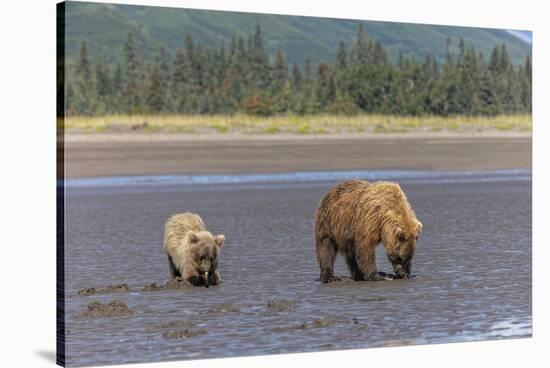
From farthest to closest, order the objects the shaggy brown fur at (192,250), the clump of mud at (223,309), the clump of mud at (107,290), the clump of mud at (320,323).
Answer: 1. the shaggy brown fur at (192,250)
2. the clump of mud at (320,323)
3. the clump of mud at (223,309)
4. the clump of mud at (107,290)

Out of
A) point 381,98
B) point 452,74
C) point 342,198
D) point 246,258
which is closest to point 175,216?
point 246,258

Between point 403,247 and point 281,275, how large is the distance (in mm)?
1380

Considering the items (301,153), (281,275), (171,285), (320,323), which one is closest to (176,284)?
(171,285)

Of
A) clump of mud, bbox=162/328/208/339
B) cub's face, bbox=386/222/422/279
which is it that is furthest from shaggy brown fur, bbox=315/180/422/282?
clump of mud, bbox=162/328/208/339

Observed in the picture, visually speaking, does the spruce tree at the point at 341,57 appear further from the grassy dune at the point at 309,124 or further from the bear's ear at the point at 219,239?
the bear's ear at the point at 219,239

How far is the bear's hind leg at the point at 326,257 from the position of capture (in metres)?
13.8

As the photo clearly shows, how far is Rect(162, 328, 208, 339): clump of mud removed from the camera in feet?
39.7

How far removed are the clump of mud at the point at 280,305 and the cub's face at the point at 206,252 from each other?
75cm

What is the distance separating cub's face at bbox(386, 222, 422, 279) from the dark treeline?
1530mm

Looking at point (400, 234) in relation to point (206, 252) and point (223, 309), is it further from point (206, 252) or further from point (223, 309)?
point (223, 309)

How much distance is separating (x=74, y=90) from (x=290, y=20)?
271cm

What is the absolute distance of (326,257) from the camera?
13.8 meters

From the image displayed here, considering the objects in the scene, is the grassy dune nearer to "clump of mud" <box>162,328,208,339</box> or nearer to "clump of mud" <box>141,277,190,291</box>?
"clump of mud" <box>141,277,190,291</box>

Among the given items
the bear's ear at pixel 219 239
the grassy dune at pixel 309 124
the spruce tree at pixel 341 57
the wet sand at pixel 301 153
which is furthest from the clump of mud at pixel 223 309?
the spruce tree at pixel 341 57
